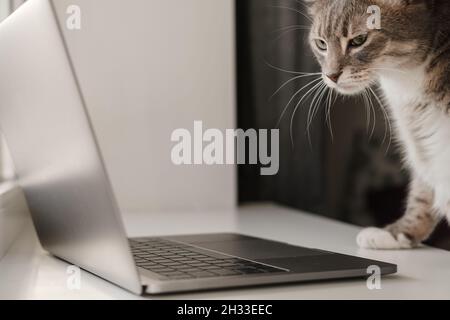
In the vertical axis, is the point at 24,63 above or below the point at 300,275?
above

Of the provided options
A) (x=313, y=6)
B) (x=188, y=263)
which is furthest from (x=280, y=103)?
(x=188, y=263)

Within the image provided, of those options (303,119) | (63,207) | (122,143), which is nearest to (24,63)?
(63,207)

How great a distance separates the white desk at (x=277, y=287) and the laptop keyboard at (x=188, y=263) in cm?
3

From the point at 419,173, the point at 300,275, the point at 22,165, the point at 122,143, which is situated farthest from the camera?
the point at 122,143

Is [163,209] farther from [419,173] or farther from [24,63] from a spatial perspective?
[24,63]

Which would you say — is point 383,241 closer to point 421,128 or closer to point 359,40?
point 421,128

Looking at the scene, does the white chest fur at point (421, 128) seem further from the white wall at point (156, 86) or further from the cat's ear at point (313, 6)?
the white wall at point (156, 86)

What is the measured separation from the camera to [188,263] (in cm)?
85

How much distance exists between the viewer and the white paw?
111cm

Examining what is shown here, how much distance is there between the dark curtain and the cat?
754 mm

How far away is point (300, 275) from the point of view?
789 millimetres

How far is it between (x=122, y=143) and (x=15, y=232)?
0.62 metres
